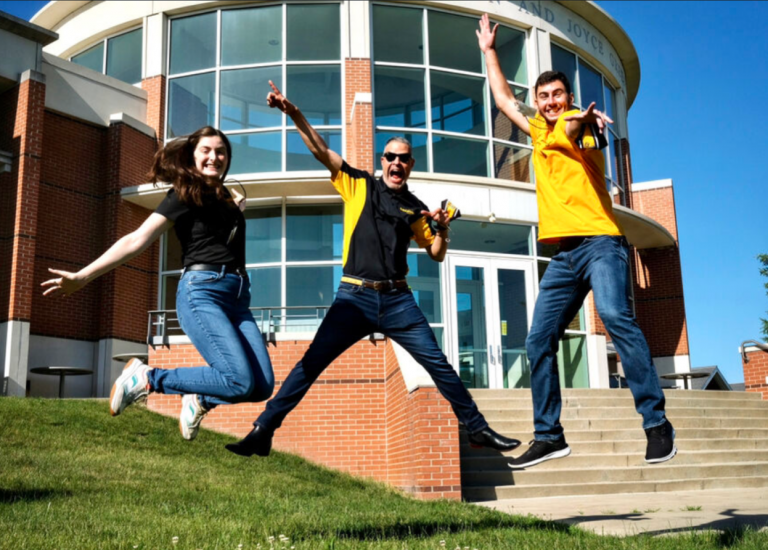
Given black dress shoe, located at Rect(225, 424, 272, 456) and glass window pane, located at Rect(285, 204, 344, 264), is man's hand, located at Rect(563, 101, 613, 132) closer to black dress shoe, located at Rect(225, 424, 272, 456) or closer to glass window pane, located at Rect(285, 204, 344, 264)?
black dress shoe, located at Rect(225, 424, 272, 456)

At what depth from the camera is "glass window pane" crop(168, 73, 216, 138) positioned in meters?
19.1

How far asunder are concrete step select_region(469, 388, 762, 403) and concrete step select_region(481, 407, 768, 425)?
405 mm

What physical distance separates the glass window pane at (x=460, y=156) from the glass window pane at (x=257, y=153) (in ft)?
11.2

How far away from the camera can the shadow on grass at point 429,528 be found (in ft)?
18.7

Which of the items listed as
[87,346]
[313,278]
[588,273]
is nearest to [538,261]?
[313,278]

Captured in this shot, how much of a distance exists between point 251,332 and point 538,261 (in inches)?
517

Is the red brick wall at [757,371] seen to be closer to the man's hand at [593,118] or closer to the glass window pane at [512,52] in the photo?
the glass window pane at [512,52]

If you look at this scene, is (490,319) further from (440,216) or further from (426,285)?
(440,216)

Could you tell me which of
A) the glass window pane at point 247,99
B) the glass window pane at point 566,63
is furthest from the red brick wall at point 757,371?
the glass window pane at point 247,99

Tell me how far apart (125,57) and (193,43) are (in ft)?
6.65

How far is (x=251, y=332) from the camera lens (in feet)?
18.1

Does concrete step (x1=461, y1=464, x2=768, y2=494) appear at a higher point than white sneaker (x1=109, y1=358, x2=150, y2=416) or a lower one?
lower

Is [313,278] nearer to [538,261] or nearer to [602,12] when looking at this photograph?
[538,261]

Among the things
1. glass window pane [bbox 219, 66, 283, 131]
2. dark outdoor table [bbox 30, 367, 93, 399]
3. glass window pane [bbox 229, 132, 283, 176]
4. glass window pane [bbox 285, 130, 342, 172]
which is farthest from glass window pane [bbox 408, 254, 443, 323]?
dark outdoor table [bbox 30, 367, 93, 399]
